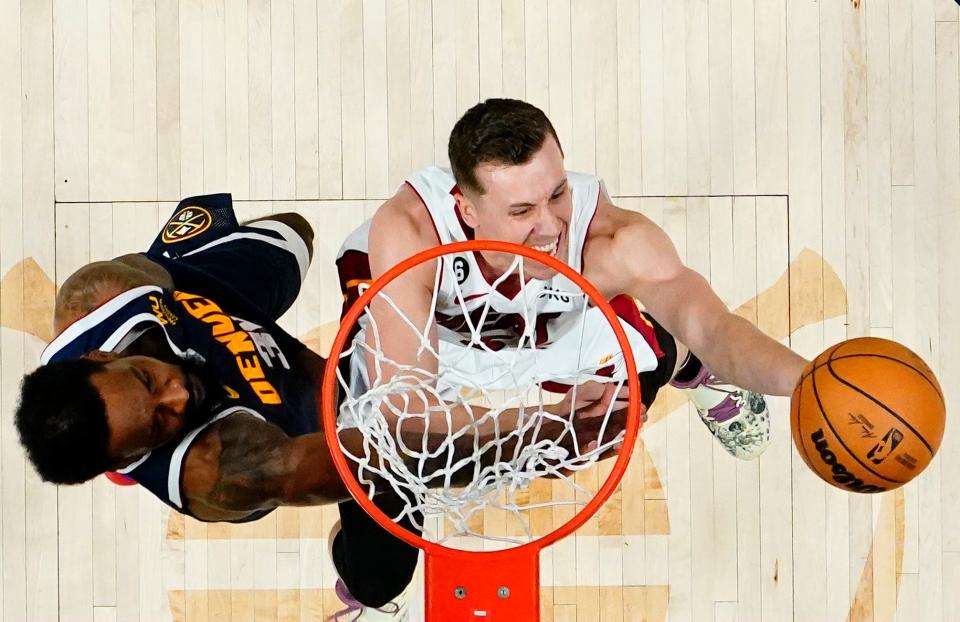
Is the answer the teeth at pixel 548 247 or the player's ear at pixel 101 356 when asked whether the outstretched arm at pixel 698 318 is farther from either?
the player's ear at pixel 101 356

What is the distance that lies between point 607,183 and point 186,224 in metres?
1.34

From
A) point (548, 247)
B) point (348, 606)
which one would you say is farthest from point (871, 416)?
point (348, 606)

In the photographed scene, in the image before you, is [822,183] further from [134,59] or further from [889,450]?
[134,59]

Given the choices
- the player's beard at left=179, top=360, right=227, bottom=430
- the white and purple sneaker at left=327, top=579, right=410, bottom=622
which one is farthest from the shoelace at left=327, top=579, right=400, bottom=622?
the player's beard at left=179, top=360, right=227, bottom=430

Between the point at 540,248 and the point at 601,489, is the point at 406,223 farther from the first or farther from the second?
the point at 601,489

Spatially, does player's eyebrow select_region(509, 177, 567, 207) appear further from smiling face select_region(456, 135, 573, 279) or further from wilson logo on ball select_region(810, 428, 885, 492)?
wilson logo on ball select_region(810, 428, 885, 492)

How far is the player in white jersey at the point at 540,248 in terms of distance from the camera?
2.10m

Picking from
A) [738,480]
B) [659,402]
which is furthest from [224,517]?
[738,480]

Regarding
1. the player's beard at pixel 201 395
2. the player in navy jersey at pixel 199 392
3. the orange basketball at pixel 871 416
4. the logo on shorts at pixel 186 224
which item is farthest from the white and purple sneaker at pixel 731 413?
the logo on shorts at pixel 186 224

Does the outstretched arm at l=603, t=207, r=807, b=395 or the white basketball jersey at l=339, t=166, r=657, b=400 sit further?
the white basketball jersey at l=339, t=166, r=657, b=400

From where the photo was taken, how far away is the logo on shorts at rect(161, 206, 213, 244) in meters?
2.72

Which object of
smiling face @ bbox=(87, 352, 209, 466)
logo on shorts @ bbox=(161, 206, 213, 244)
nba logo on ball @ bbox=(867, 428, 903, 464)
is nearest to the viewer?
nba logo on ball @ bbox=(867, 428, 903, 464)

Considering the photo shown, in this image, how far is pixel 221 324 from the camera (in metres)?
2.33

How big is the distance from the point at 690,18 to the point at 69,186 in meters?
2.16
